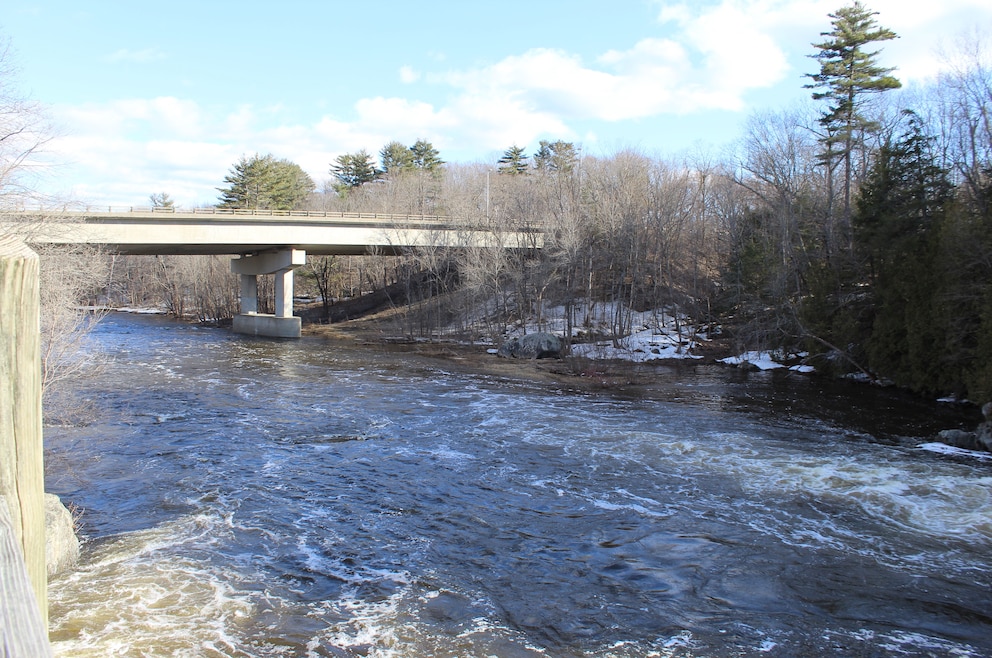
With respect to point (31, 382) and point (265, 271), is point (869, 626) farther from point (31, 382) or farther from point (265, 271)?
point (265, 271)

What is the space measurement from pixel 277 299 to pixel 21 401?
5308 cm

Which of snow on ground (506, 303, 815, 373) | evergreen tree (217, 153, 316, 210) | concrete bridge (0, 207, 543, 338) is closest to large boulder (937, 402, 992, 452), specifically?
snow on ground (506, 303, 815, 373)

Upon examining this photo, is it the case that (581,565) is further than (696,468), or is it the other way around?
(696,468)

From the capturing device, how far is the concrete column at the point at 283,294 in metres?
51.4

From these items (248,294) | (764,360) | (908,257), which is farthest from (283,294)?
(908,257)

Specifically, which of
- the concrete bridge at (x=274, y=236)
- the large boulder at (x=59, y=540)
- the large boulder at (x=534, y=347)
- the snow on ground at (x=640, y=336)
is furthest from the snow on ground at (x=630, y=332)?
the large boulder at (x=59, y=540)

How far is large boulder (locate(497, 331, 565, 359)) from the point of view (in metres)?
36.8

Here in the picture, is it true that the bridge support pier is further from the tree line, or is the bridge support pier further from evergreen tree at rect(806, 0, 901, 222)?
evergreen tree at rect(806, 0, 901, 222)

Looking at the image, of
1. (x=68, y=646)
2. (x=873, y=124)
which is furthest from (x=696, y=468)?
(x=873, y=124)

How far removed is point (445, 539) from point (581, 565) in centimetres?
233

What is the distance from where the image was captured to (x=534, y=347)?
3728 cm

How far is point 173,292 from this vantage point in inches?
2726

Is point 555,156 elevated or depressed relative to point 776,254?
elevated

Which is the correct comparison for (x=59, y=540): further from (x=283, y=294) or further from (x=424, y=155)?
(x=424, y=155)
